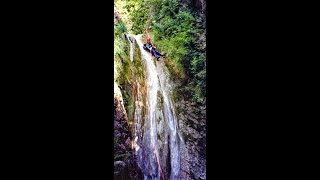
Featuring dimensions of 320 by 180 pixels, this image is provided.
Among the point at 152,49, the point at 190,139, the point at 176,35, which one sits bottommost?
the point at 190,139

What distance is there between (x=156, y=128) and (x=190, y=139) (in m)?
0.30

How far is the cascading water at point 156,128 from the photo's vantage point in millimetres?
4086

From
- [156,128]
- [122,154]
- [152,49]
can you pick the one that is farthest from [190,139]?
[152,49]

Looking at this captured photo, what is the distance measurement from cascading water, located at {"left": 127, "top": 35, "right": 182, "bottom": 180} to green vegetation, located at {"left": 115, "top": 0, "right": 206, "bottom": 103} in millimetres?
117

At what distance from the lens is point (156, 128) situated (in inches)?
162

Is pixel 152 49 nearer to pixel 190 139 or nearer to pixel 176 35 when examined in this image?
pixel 176 35

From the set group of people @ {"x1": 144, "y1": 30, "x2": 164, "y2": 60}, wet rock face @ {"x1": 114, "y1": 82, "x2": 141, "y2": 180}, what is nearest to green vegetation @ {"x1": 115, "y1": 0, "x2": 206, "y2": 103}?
group of people @ {"x1": 144, "y1": 30, "x2": 164, "y2": 60}

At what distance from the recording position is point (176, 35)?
413 cm

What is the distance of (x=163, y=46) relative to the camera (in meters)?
4.12

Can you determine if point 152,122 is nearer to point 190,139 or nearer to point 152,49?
point 190,139

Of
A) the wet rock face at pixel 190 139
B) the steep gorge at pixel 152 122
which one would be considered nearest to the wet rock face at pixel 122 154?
the steep gorge at pixel 152 122

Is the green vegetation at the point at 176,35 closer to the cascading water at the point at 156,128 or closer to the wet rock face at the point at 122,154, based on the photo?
the cascading water at the point at 156,128

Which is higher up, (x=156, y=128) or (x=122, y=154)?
(x=156, y=128)

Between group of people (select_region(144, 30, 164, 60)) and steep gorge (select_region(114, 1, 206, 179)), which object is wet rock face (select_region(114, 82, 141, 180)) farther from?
group of people (select_region(144, 30, 164, 60))
